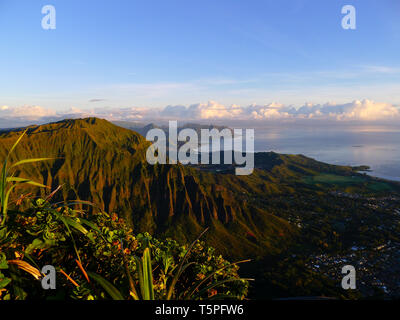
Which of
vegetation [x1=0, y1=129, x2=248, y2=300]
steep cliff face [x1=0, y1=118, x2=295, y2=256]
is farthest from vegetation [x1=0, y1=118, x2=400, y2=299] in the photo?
vegetation [x1=0, y1=129, x2=248, y2=300]

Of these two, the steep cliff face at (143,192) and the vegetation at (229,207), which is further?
the steep cliff face at (143,192)

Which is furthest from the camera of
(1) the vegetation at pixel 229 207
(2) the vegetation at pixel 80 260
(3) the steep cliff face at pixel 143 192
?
(3) the steep cliff face at pixel 143 192

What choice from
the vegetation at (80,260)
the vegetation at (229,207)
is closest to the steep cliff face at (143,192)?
the vegetation at (229,207)

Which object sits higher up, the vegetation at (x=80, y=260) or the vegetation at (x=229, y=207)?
the vegetation at (x=80, y=260)

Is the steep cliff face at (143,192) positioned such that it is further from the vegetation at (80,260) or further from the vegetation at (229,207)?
the vegetation at (80,260)

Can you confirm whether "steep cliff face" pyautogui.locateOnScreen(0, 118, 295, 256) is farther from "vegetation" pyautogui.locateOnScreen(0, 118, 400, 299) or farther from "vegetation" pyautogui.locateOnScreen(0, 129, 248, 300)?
"vegetation" pyautogui.locateOnScreen(0, 129, 248, 300)
